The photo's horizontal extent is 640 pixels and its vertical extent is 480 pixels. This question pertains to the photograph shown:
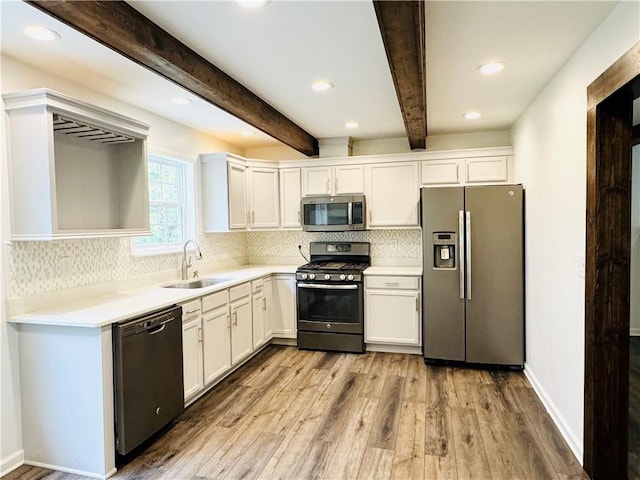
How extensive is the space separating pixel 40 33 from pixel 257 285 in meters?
2.78

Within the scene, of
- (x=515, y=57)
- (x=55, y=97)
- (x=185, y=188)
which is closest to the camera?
(x=55, y=97)

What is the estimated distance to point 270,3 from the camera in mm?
1819

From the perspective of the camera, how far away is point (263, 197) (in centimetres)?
485

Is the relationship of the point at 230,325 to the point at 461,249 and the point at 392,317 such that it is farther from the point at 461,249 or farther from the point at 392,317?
the point at 461,249

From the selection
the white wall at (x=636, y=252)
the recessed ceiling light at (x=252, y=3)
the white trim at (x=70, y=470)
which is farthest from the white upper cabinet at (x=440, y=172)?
the white trim at (x=70, y=470)

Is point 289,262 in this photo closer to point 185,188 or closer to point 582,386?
point 185,188

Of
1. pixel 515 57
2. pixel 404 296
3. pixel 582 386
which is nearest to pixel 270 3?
pixel 515 57

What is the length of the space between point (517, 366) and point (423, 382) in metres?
0.97

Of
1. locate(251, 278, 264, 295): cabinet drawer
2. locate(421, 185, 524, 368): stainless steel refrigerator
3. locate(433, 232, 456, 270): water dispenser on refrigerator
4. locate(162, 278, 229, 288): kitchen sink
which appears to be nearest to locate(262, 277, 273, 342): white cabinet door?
locate(251, 278, 264, 295): cabinet drawer

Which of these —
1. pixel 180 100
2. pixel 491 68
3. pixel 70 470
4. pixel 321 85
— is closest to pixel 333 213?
pixel 321 85

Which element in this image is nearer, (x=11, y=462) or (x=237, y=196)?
(x=11, y=462)

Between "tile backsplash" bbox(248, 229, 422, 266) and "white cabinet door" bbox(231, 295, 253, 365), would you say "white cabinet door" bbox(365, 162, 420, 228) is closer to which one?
"tile backsplash" bbox(248, 229, 422, 266)

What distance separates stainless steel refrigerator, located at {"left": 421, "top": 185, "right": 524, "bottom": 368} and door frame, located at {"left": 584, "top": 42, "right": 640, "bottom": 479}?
5.20 ft

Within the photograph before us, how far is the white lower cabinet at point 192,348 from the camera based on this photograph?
296cm
